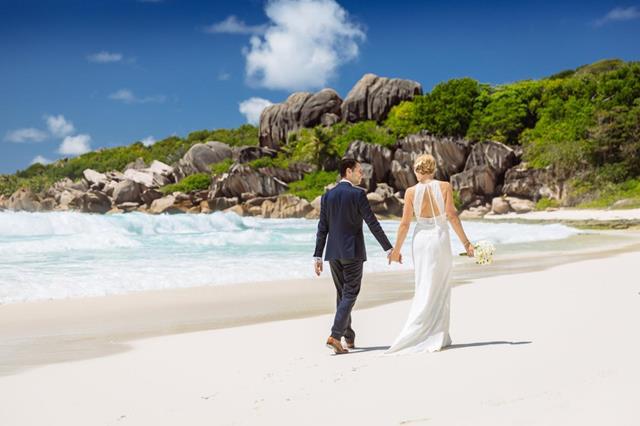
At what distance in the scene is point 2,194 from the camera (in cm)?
9138

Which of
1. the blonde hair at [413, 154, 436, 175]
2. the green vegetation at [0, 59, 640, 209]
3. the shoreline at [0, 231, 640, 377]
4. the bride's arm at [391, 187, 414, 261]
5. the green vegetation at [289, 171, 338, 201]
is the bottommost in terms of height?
the shoreline at [0, 231, 640, 377]

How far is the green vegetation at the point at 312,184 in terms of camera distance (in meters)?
59.2

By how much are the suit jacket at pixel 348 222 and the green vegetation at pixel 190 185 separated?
6071cm

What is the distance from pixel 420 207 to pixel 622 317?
2467 millimetres

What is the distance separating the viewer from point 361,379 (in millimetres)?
4383

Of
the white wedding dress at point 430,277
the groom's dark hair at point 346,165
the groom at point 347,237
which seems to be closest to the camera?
the white wedding dress at point 430,277

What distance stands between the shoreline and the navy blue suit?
2166 millimetres

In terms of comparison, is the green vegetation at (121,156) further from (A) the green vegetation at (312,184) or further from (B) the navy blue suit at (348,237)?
(B) the navy blue suit at (348,237)

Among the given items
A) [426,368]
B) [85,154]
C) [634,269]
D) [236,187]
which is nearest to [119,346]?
[426,368]

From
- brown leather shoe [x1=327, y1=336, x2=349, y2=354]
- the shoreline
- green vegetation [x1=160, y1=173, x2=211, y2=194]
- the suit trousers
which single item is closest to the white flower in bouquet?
the suit trousers

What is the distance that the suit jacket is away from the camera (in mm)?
5598

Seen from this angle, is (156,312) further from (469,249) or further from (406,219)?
(469,249)

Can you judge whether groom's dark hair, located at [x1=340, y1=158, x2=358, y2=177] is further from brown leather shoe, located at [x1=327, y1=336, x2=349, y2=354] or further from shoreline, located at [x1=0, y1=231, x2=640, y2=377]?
shoreline, located at [x1=0, y1=231, x2=640, y2=377]

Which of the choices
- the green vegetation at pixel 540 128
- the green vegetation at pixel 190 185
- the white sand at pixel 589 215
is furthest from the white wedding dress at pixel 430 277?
the green vegetation at pixel 190 185
